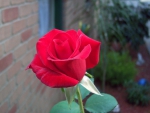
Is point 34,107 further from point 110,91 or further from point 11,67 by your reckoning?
point 110,91

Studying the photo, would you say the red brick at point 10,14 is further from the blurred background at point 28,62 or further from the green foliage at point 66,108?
the green foliage at point 66,108

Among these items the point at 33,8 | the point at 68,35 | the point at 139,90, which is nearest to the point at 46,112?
the point at 33,8

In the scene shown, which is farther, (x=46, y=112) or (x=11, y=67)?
(x=46, y=112)

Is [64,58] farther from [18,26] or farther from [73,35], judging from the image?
[18,26]

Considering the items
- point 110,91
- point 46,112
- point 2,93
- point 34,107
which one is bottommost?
point 110,91

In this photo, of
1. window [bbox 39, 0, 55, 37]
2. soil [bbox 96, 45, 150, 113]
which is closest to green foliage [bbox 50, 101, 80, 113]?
window [bbox 39, 0, 55, 37]

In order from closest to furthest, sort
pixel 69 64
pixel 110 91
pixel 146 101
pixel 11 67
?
pixel 69 64, pixel 11 67, pixel 146 101, pixel 110 91

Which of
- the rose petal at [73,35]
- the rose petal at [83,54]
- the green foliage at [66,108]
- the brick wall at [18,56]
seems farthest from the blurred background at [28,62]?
the rose petal at [83,54]
